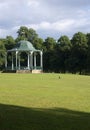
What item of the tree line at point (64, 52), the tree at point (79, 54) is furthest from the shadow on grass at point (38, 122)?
the tree at point (79, 54)

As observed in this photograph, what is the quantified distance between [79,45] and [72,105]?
243 feet

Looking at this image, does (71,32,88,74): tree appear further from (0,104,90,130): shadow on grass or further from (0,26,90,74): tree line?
(0,104,90,130): shadow on grass

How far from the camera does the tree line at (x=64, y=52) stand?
92625 mm

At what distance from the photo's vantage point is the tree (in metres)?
92.2

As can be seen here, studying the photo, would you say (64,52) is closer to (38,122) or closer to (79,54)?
(79,54)

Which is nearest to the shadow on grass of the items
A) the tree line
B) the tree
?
the tree line

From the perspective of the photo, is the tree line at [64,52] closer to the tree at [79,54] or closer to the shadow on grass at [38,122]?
the tree at [79,54]

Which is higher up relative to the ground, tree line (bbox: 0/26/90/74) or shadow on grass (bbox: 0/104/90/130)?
tree line (bbox: 0/26/90/74)

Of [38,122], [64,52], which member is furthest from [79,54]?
[38,122]

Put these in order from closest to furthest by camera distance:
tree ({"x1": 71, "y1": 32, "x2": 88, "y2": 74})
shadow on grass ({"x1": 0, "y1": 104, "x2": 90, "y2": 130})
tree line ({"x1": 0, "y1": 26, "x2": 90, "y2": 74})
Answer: shadow on grass ({"x1": 0, "y1": 104, "x2": 90, "y2": 130}) < tree ({"x1": 71, "y1": 32, "x2": 88, "y2": 74}) < tree line ({"x1": 0, "y1": 26, "x2": 90, "y2": 74})

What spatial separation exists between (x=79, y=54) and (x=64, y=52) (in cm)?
657

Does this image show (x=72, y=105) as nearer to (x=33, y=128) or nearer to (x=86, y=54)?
(x=33, y=128)

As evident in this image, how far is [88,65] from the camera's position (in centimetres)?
9131

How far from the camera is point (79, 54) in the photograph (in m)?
92.7
